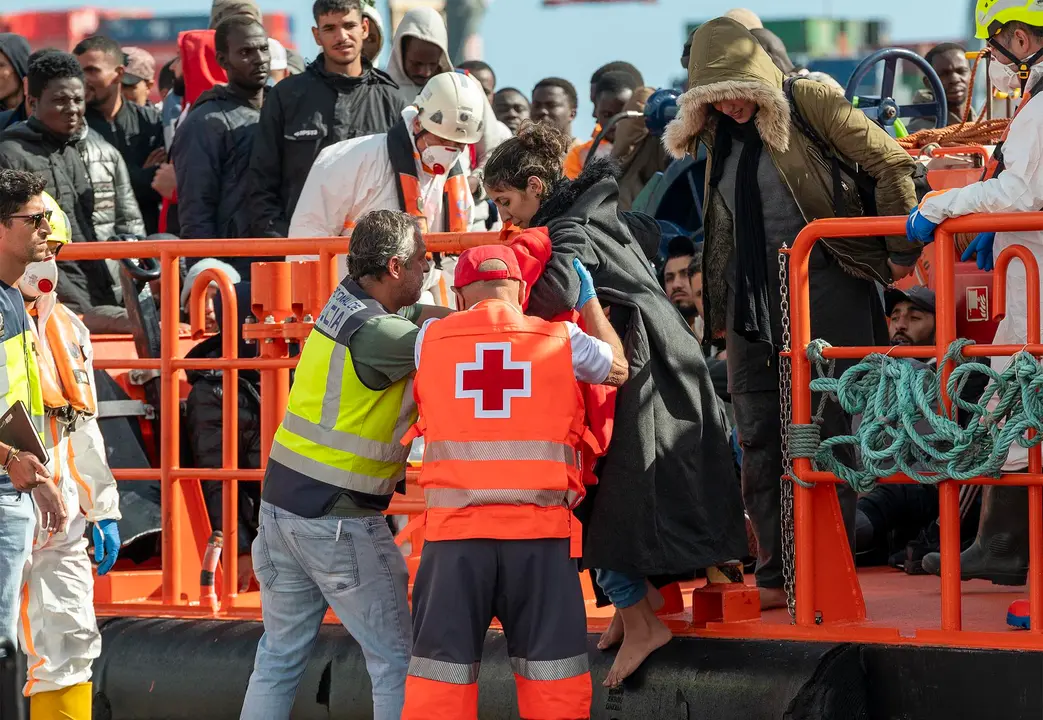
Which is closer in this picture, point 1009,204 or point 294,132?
point 1009,204

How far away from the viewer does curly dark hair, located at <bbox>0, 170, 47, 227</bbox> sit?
530cm

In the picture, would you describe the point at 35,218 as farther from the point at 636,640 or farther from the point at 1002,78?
the point at 1002,78

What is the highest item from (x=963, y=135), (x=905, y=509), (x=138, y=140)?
(x=138, y=140)

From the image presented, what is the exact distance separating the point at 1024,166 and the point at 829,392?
35.1 inches

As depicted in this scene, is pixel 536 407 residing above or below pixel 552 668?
above

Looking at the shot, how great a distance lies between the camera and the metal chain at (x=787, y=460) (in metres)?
5.16

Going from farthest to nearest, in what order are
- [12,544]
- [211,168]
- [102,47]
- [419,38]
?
[102,47], [419,38], [211,168], [12,544]

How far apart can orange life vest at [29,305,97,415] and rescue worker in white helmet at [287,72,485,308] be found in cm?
143

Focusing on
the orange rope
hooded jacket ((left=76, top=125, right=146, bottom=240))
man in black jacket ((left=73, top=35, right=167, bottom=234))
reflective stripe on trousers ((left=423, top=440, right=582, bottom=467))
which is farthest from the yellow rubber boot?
the orange rope

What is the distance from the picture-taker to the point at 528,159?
16.6 ft

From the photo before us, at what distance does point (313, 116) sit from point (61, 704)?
3.18 metres

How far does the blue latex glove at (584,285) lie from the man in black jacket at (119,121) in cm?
485

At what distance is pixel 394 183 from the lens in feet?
22.6

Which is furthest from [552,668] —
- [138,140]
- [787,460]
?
[138,140]
